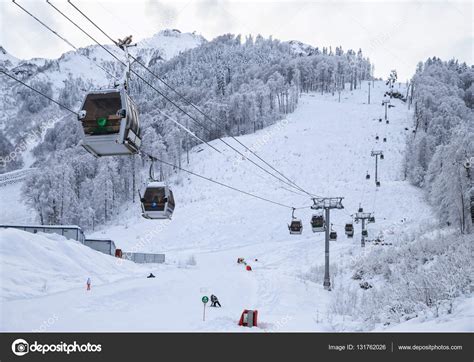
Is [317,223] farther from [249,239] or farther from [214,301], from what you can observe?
[249,239]

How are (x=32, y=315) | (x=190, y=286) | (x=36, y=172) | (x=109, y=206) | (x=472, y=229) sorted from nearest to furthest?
1. (x=32, y=315)
2. (x=190, y=286)
3. (x=472, y=229)
4. (x=36, y=172)
5. (x=109, y=206)

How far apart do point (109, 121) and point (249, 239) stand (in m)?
40.7

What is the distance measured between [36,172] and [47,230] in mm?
30166

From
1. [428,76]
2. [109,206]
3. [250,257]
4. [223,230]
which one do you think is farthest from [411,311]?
[428,76]

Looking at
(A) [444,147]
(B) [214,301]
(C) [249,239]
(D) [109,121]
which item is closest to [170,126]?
(C) [249,239]

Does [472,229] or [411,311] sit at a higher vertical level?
[472,229]

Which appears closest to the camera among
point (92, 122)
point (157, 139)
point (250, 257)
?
point (92, 122)

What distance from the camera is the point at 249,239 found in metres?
49.3

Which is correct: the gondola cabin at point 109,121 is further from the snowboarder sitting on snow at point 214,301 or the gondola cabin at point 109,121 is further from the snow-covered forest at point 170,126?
the snowboarder sitting on snow at point 214,301

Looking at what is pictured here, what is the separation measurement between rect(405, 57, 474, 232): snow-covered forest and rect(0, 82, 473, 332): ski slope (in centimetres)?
474

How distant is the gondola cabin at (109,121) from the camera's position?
31.7 ft

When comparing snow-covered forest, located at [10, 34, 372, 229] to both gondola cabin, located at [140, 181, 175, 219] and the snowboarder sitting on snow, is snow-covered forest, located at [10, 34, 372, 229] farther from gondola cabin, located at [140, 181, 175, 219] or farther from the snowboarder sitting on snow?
the snowboarder sitting on snow
